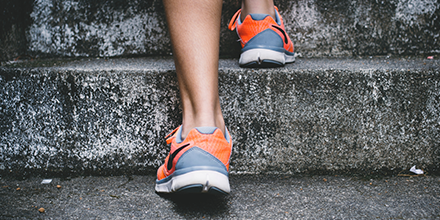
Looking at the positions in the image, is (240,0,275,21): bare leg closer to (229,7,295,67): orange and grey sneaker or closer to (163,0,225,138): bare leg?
(229,7,295,67): orange and grey sneaker

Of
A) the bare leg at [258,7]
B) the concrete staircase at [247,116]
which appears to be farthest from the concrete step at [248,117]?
the bare leg at [258,7]

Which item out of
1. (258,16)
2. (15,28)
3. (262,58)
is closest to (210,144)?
(262,58)

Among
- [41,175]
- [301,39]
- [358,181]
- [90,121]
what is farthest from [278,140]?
[41,175]

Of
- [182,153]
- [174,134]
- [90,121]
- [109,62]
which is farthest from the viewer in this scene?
[109,62]

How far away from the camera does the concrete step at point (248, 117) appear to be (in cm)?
82

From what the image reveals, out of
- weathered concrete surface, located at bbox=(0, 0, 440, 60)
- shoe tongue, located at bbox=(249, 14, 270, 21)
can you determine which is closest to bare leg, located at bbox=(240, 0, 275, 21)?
shoe tongue, located at bbox=(249, 14, 270, 21)

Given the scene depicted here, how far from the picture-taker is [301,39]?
1060mm

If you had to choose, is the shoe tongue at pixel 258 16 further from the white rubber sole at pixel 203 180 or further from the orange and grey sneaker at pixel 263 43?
the white rubber sole at pixel 203 180

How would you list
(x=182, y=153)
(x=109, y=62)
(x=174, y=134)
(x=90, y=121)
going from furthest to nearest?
(x=109, y=62), (x=90, y=121), (x=174, y=134), (x=182, y=153)

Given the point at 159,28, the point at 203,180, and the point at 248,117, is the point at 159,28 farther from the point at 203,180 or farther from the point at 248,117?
the point at 203,180

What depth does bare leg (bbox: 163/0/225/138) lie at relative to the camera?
0.68 m

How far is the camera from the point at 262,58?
0.84 meters

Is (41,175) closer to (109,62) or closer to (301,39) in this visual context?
(109,62)

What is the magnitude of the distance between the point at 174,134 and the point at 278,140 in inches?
12.6
